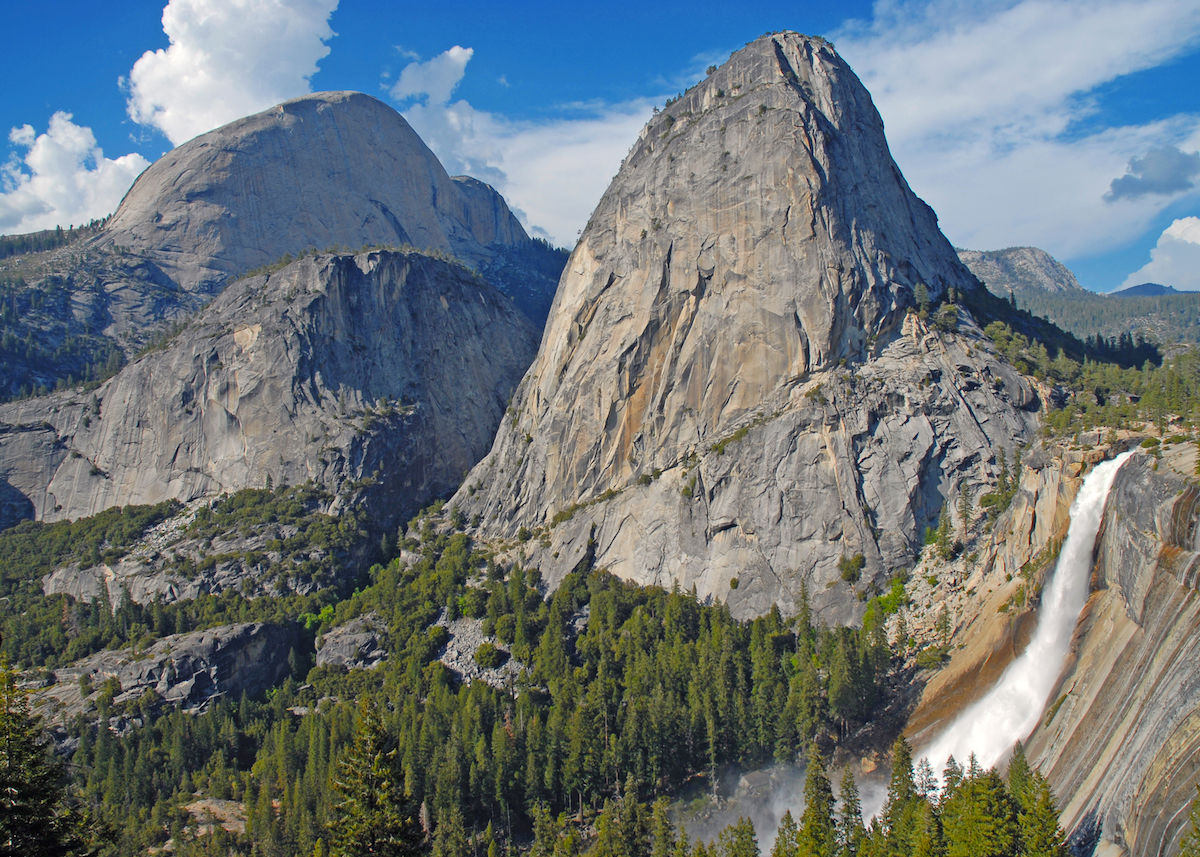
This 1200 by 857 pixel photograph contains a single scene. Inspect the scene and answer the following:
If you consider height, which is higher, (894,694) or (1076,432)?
(1076,432)

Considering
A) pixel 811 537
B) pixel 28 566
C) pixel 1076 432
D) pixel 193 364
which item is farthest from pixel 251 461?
pixel 1076 432

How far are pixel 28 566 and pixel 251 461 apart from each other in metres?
29.6

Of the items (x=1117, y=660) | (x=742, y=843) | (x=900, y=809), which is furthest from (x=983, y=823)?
(x=1117, y=660)

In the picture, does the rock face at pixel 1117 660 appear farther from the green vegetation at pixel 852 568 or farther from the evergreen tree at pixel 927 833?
the green vegetation at pixel 852 568

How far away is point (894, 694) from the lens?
6694 cm

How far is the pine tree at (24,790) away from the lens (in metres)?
21.4

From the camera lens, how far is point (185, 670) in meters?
88.0

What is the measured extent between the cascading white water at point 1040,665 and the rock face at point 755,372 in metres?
19.1

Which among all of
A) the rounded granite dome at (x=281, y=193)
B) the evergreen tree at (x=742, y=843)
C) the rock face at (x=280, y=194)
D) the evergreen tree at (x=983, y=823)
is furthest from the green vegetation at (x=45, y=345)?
the evergreen tree at (x=983, y=823)

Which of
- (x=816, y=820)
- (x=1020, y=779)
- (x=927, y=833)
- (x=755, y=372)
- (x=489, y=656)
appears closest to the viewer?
(x=927, y=833)

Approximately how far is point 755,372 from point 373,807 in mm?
69868

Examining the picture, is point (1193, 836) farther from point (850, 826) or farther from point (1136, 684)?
point (850, 826)

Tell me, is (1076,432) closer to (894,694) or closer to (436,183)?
(894,694)

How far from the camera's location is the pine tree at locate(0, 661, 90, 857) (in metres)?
21.4
